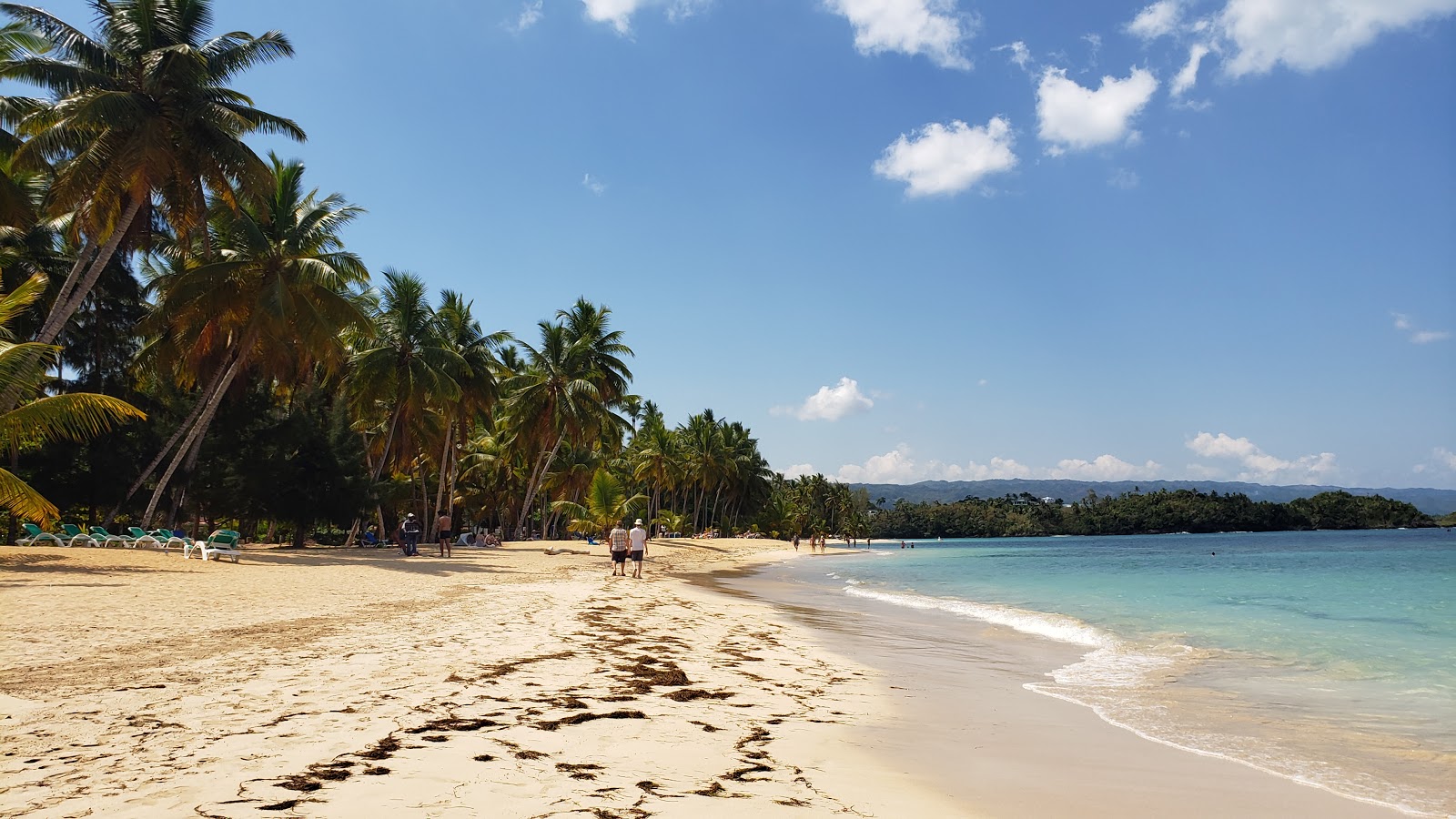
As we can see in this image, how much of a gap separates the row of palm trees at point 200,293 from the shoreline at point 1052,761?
588 inches

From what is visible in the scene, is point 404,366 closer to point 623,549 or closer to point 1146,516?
point 623,549

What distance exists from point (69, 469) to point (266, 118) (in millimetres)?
11228

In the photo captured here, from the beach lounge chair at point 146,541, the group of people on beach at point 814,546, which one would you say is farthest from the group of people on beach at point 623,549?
the group of people on beach at point 814,546

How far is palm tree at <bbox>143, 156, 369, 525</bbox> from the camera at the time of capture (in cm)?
2142

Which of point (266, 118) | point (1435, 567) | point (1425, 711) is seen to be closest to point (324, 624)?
point (1425, 711)

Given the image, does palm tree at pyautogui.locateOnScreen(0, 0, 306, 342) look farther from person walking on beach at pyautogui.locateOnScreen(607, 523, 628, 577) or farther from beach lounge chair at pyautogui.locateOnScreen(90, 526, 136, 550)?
person walking on beach at pyautogui.locateOnScreen(607, 523, 628, 577)

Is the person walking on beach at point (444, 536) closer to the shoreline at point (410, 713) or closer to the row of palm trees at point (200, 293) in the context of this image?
the row of palm trees at point (200, 293)

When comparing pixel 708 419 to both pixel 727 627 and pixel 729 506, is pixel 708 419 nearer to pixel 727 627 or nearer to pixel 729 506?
pixel 729 506

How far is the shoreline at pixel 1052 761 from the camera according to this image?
440 cm

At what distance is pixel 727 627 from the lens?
1162 cm

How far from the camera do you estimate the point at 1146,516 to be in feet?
437

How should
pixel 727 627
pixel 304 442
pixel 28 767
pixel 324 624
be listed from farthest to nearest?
pixel 304 442, pixel 727 627, pixel 324 624, pixel 28 767

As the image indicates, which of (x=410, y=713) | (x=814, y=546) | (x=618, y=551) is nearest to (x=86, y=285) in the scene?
(x=618, y=551)

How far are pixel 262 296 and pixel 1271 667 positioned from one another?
23.4 metres
